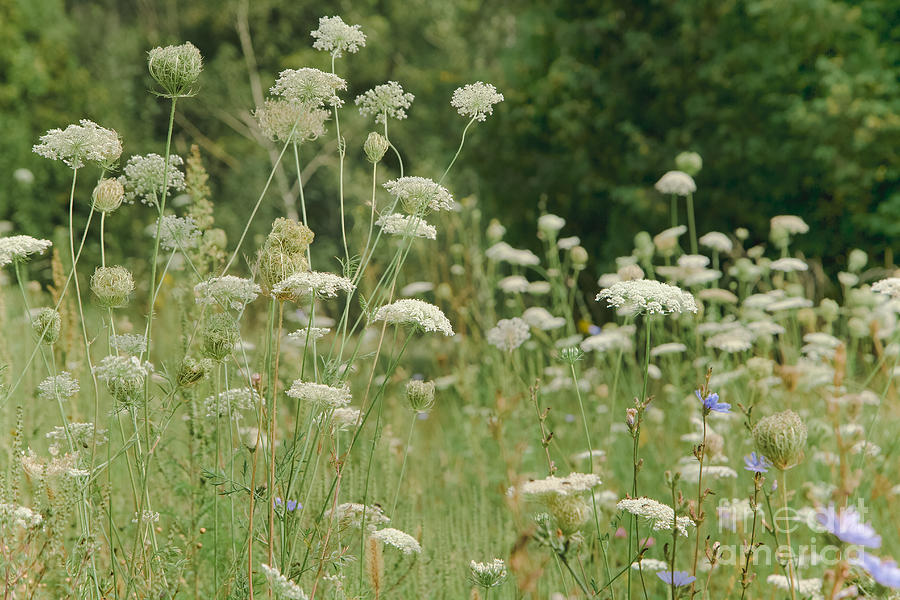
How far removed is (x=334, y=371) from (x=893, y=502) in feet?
8.65

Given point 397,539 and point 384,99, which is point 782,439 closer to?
point 397,539

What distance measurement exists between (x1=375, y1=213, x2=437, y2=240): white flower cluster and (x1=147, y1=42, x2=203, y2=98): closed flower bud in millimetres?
484

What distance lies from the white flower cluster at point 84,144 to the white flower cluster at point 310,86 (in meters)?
0.36

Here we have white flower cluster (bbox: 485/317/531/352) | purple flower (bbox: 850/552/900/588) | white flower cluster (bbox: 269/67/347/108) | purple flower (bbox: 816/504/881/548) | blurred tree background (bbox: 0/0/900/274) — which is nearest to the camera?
purple flower (bbox: 850/552/900/588)

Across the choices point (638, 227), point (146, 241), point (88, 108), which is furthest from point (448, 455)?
point (88, 108)

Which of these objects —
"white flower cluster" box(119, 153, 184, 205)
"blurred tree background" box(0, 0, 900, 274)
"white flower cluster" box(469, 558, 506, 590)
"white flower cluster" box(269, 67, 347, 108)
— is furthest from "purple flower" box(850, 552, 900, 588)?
"blurred tree background" box(0, 0, 900, 274)

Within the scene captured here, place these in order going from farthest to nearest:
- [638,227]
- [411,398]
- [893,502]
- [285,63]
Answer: [285,63] → [638,227] → [893,502] → [411,398]

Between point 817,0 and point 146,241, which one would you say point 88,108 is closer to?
point 146,241

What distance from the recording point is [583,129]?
9.70 meters

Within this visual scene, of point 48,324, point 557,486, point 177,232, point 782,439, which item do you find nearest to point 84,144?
point 177,232

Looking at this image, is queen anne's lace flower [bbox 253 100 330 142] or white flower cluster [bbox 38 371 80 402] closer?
white flower cluster [bbox 38 371 80 402]

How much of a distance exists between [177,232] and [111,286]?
0.79 feet

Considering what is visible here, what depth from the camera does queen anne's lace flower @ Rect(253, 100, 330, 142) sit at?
6.14ft

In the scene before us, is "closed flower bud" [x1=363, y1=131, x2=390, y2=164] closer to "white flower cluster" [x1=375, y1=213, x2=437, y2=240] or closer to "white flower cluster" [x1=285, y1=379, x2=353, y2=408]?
"white flower cluster" [x1=375, y1=213, x2=437, y2=240]
